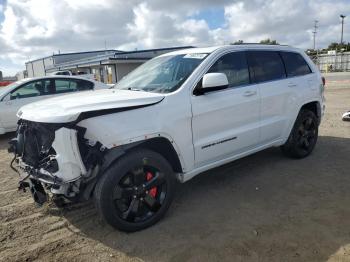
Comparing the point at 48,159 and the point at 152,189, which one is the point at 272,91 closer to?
the point at 152,189

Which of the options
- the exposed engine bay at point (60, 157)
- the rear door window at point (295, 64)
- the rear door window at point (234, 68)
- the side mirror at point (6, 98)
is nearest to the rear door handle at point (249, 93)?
the rear door window at point (234, 68)

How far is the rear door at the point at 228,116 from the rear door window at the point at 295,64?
1.08 meters

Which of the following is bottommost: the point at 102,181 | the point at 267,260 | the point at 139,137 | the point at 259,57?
the point at 267,260

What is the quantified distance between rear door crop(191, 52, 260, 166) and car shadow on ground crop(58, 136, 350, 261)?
0.59 meters

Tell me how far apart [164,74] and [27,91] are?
5.95 metres

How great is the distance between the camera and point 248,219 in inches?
153

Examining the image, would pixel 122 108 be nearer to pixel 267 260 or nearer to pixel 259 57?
pixel 267 260

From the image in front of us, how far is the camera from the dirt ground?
3312mm

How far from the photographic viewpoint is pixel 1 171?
19.6ft

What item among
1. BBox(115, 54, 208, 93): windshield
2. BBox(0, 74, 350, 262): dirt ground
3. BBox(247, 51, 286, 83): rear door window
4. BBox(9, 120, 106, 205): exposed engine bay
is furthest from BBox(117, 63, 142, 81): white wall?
BBox(9, 120, 106, 205): exposed engine bay

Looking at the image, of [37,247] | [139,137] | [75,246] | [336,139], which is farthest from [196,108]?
[336,139]

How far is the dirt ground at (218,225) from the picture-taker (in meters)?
3.31

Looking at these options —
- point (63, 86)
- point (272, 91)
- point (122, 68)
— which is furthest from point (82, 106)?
point (122, 68)

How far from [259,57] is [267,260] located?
9.62ft
